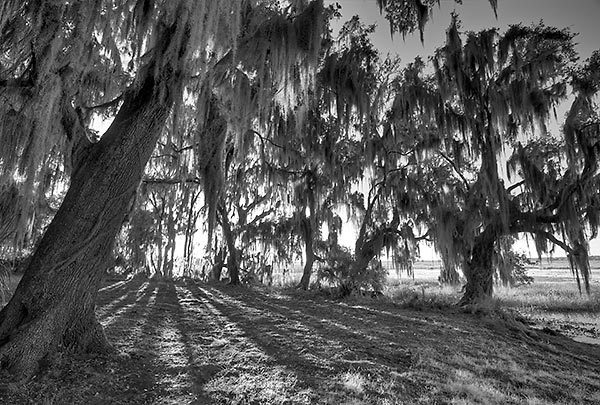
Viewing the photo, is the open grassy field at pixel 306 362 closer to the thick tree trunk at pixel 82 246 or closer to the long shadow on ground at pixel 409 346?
the long shadow on ground at pixel 409 346

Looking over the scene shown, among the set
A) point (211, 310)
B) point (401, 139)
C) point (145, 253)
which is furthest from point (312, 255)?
point (145, 253)

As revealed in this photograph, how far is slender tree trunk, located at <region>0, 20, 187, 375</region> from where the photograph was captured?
10.8 ft

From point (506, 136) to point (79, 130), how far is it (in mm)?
11365

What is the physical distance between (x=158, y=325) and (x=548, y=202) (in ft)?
35.5

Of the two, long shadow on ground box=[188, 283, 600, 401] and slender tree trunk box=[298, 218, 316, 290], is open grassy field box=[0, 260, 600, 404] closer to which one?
long shadow on ground box=[188, 283, 600, 401]

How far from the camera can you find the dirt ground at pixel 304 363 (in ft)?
10.3

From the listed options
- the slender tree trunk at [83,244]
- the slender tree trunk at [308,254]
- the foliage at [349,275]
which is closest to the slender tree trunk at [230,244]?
the slender tree trunk at [308,254]

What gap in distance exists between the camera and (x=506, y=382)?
4164 mm

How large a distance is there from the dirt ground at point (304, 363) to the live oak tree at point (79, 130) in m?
0.43

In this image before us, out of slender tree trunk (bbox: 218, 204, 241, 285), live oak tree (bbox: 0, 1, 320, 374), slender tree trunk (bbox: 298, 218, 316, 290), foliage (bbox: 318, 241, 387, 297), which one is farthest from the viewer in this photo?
slender tree trunk (bbox: 298, 218, 316, 290)

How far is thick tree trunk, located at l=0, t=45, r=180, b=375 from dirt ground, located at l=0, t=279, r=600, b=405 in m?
0.24

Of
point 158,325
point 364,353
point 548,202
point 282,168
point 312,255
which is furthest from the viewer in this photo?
point 312,255

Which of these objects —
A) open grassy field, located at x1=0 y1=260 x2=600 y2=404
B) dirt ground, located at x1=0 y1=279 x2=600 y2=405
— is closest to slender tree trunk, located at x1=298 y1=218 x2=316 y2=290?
open grassy field, located at x1=0 y1=260 x2=600 y2=404

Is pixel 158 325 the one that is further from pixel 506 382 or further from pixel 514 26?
pixel 514 26
